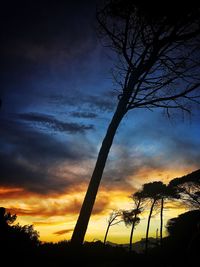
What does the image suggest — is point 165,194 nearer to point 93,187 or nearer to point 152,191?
point 152,191

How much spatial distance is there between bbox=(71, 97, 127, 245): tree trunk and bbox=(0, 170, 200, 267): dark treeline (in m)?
0.35

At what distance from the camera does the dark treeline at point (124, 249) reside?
7074 mm

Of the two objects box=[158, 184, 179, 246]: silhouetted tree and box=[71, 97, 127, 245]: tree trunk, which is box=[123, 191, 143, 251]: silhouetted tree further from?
box=[71, 97, 127, 245]: tree trunk

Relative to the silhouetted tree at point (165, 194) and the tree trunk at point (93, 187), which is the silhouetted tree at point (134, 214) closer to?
the silhouetted tree at point (165, 194)

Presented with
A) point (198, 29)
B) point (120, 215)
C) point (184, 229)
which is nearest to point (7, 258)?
point (198, 29)

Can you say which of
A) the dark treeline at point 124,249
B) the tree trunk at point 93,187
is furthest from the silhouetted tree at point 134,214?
the tree trunk at point 93,187

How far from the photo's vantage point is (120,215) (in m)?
45.6

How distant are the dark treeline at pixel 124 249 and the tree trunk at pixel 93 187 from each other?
1.14 ft

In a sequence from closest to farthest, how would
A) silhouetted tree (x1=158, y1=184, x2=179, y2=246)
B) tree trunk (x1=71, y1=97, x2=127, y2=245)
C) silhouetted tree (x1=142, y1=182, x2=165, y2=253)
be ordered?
tree trunk (x1=71, y1=97, x2=127, y2=245)
silhouetted tree (x1=158, y1=184, x2=179, y2=246)
silhouetted tree (x1=142, y1=182, x2=165, y2=253)

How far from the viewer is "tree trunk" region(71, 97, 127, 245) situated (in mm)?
6697

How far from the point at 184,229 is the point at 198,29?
89.3ft

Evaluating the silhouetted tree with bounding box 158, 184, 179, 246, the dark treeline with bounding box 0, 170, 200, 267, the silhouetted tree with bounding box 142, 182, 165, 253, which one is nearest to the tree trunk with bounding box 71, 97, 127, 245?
the dark treeline with bounding box 0, 170, 200, 267

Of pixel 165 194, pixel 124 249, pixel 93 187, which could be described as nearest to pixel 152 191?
pixel 165 194

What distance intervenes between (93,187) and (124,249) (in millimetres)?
27788
